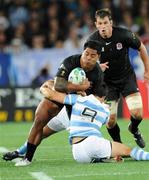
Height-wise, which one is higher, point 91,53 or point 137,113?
point 91,53

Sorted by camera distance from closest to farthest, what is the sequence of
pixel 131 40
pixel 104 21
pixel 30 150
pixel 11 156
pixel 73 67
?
pixel 73 67, pixel 30 150, pixel 11 156, pixel 104 21, pixel 131 40

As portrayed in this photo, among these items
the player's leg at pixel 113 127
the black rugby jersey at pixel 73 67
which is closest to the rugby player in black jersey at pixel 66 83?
the black rugby jersey at pixel 73 67

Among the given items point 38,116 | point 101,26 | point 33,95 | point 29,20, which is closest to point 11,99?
point 33,95

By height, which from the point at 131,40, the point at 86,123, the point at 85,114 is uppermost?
the point at 131,40

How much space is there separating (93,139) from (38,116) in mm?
729

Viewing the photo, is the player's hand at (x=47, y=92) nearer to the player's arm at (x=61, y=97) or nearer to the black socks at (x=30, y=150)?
the player's arm at (x=61, y=97)

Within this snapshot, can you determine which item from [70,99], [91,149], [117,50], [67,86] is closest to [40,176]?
[91,149]

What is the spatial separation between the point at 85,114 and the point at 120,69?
2433 mm

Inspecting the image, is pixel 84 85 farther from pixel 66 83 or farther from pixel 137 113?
pixel 137 113

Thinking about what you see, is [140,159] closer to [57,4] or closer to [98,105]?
[98,105]

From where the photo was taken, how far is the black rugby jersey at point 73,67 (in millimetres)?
9625

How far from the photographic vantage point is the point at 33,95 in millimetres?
18078

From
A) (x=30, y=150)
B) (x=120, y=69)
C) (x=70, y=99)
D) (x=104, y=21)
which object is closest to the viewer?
(x=70, y=99)

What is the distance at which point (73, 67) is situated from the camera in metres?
9.64
